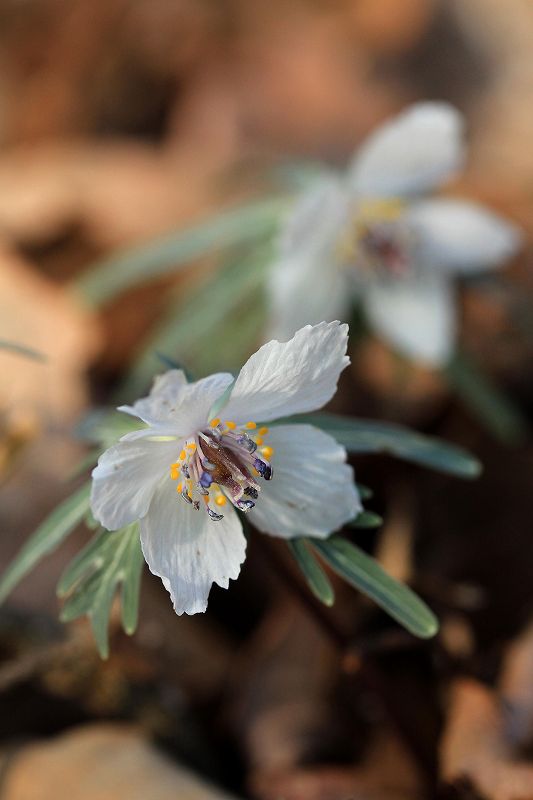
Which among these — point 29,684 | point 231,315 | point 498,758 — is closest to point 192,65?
point 231,315

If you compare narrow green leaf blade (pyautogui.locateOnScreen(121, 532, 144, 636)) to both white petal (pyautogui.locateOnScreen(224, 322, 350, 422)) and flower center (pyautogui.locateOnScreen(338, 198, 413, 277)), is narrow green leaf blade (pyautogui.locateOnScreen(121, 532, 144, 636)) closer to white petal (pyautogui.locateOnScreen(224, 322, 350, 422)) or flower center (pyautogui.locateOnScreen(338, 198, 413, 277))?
white petal (pyautogui.locateOnScreen(224, 322, 350, 422))

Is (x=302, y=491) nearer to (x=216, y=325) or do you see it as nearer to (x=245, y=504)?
(x=245, y=504)

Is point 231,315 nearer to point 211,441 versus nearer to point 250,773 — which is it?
point 250,773

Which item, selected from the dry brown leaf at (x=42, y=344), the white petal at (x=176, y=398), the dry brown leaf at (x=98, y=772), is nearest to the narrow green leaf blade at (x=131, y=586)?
the white petal at (x=176, y=398)

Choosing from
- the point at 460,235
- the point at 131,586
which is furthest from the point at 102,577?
the point at 460,235

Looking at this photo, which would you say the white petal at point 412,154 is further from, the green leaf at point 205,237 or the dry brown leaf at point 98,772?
the dry brown leaf at point 98,772

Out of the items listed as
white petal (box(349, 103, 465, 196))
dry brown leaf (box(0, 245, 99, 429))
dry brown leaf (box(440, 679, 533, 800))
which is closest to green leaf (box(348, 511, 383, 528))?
dry brown leaf (box(440, 679, 533, 800))
